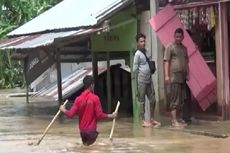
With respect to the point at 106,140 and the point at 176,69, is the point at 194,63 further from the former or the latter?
the point at 106,140

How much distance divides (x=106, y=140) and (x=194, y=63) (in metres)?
3.18

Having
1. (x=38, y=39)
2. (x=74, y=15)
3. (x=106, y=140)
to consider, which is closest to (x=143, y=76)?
(x=106, y=140)

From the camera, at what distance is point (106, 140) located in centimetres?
1070

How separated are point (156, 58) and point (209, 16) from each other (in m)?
1.84

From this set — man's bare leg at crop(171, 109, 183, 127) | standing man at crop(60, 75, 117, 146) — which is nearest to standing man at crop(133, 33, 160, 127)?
man's bare leg at crop(171, 109, 183, 127)

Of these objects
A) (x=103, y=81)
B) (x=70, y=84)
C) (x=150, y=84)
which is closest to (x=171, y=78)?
(x=150, y=84)

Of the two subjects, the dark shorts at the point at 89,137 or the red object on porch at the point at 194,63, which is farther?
the red object on porch at the point at 194,63

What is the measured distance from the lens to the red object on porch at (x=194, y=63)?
42.0 feet

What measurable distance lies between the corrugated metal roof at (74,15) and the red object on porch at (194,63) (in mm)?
1120

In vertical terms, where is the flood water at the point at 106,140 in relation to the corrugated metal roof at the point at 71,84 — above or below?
below

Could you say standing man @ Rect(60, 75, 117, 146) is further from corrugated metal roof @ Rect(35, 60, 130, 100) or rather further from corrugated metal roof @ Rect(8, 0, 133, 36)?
corrugated metal roof @ Rect(35, 60, 130, 100)

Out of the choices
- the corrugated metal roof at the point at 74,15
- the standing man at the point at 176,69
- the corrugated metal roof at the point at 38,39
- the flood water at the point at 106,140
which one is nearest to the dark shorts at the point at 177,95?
the standing man at the point at 176,69

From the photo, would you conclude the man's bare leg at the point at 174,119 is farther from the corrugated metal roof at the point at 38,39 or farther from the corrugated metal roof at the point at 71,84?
the corrugated metal roof at the point at 71,84

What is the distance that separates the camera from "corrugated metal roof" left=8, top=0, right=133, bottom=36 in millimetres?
13867
